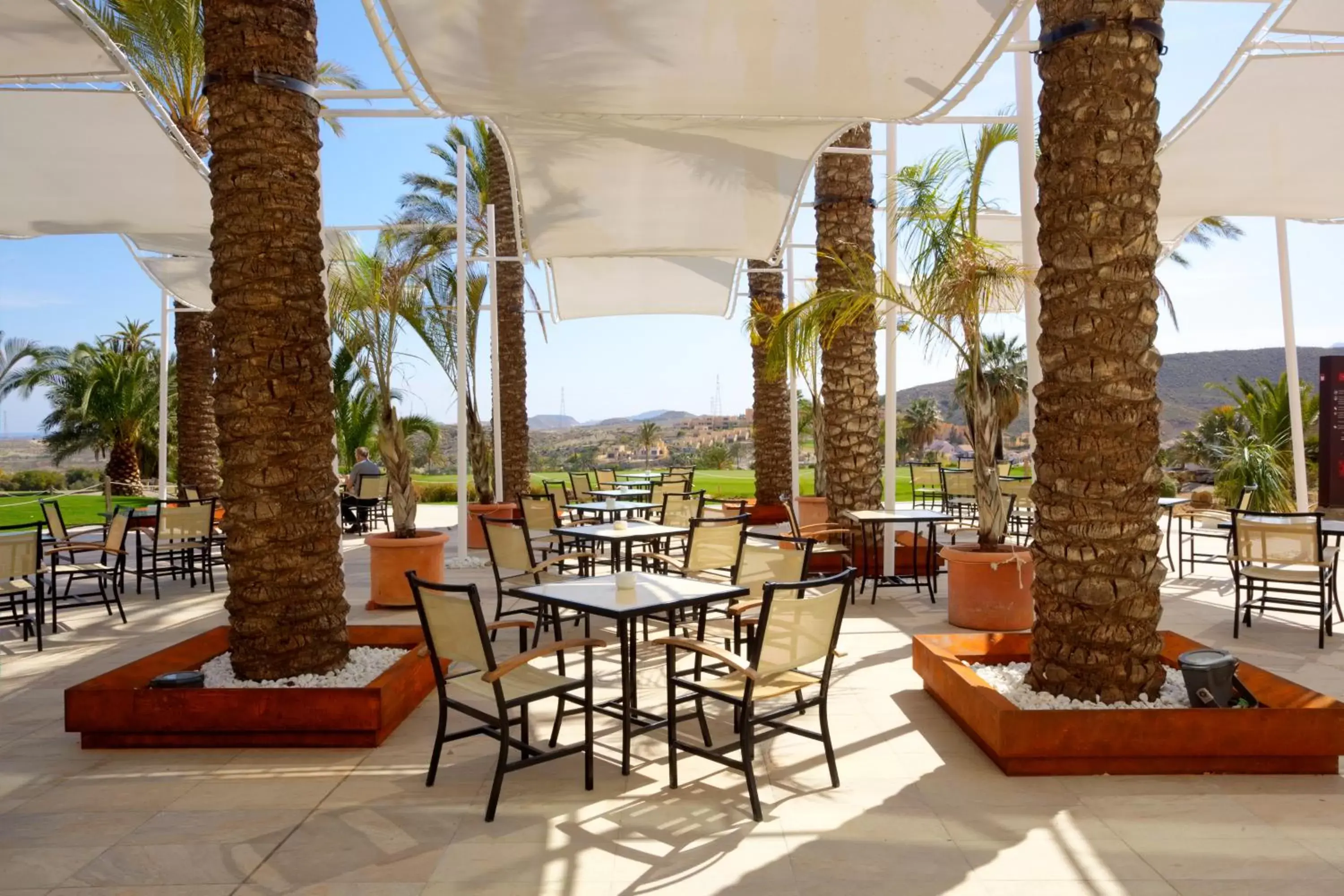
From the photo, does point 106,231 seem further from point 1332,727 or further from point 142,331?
point 142,331

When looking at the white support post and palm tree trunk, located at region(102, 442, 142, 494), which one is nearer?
the white support post

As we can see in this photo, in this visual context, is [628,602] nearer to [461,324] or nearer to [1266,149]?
[461,324]

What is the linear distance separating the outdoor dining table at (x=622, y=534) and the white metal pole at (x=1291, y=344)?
714 cm

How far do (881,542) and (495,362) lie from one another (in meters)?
5.33

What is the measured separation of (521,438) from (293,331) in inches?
396

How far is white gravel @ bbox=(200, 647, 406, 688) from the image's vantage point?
493cm

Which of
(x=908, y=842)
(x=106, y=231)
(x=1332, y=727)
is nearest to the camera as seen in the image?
(x=908, y=842)

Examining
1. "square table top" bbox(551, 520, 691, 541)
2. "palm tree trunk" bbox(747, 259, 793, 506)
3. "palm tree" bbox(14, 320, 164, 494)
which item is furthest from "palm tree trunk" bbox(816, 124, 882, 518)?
"palm tree" bbox(14, 320, 164, 494)

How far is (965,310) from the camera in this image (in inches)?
284

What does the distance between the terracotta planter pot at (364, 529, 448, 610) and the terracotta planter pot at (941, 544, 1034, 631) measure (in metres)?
4.33

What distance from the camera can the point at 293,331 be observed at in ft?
16.1

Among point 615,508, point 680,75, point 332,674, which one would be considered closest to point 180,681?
point 332,674

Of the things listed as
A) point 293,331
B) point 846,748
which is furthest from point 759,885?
point 293,331

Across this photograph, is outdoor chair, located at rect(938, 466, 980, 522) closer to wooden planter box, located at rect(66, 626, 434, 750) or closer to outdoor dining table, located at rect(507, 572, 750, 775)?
outdoor dining table, located at rect(507, 572, 750, 775)
